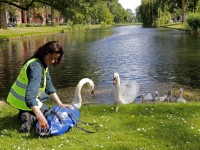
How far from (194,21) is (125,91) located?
1426 inches

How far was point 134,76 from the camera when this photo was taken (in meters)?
13.5

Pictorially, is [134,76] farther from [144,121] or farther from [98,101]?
[144,121]

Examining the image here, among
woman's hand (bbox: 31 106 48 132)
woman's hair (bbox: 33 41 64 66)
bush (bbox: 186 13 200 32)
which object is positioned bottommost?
woman's hand (bbox: 31 106 48 132)

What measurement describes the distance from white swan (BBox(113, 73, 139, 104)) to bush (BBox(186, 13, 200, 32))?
34.3 metres

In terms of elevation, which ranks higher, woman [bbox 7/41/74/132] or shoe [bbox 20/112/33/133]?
woman [bbox 7/41/74/132]

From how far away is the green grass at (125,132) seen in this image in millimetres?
4234

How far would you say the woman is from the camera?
4233 millimetres

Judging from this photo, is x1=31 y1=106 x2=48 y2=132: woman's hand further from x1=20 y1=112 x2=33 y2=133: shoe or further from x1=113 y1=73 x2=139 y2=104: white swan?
x1=113 y1=73 x2=139 y2=104: white swan

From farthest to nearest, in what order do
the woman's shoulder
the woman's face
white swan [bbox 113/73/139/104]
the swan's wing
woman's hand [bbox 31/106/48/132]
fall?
the swan's wing < white swan [bbox 113/73/139/104] < the woman's face < the woman's shoulder < woman's hand [bbox 31/106/48/132]

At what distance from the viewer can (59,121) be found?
183 inches

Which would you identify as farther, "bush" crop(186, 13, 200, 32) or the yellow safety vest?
"bush" crop(186, 13, 200, 32)

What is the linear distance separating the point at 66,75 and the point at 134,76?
12.9ft

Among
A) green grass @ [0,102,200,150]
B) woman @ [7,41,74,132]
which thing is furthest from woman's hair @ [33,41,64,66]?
green grass @ [0,102,200,150]

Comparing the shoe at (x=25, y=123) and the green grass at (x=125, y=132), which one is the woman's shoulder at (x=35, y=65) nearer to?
the shoe at (x=25, y=123)
